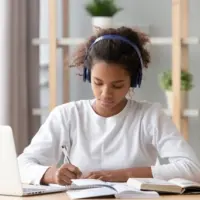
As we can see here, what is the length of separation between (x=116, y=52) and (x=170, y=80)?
1.14 m

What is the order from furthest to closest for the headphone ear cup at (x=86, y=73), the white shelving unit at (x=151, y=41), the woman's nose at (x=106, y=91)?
the white shelving unit at (x=151, y=41), the headphone ear cup at (x=86, y=73), the woman's nose at (x=106, y=91)

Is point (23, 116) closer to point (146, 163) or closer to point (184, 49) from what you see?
point (184, 49)

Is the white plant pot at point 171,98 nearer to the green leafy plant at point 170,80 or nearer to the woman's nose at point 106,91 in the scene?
the green leafy plant at point 170,80

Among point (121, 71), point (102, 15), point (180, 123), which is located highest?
point (102, 15)

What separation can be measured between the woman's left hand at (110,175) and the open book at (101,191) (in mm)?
107

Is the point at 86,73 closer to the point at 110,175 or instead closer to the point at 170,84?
the point at 110,175

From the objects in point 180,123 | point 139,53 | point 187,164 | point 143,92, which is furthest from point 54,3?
point 187,164

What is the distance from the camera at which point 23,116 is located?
3441 mm

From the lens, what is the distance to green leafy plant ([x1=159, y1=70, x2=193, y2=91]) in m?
3.14

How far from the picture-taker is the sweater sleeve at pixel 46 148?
6.79 ft

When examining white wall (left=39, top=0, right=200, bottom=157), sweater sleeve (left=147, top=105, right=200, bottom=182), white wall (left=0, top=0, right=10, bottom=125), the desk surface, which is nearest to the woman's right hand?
the desk surface

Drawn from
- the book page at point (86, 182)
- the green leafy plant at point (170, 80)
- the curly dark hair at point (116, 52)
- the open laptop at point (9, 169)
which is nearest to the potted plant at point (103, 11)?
the green leafy plant at point (170, 80)

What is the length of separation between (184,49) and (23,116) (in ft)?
3.27

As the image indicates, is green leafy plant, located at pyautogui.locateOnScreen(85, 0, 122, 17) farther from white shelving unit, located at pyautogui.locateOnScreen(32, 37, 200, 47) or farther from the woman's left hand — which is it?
the woman's left hand
